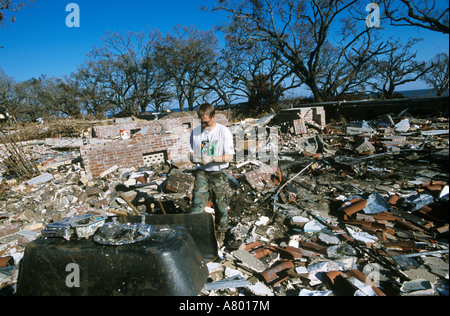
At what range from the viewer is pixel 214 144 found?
9.70 feet

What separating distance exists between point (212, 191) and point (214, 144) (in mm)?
624

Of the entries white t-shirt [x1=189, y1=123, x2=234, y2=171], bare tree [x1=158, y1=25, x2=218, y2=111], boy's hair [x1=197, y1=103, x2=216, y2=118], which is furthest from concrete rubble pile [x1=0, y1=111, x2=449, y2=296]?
bare tree [x1=158, y1=25, x2=218, y2=111]

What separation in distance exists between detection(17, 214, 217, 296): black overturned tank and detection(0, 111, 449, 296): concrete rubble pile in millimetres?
651

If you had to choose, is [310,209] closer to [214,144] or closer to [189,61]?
[214,144]

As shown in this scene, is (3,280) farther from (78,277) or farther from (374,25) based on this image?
(374,25)

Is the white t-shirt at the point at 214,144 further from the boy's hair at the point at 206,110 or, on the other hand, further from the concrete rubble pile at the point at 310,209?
the concrete rubble pile at the point at 310,209

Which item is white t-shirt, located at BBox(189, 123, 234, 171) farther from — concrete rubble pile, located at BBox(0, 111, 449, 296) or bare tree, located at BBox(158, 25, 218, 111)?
bare tree, located at BBox(158, 25, 218, 111)

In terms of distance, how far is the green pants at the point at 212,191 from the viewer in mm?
3010

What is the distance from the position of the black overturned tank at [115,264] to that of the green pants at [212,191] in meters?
1.02

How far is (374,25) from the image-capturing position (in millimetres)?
16219
